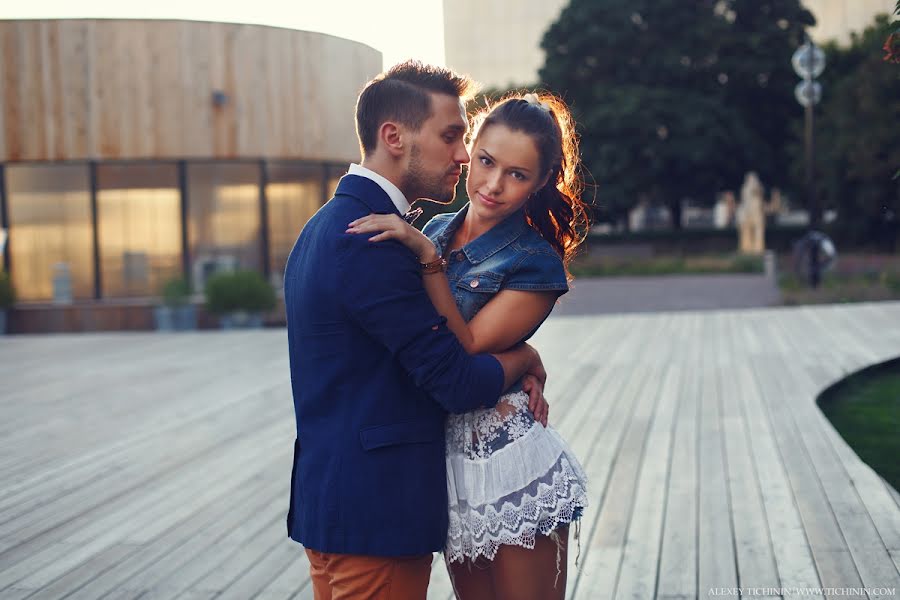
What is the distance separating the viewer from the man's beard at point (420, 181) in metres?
2.14

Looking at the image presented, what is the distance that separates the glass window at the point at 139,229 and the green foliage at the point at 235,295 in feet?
7.20

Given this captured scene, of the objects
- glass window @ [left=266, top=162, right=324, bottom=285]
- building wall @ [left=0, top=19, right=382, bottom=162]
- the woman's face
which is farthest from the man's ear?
glass window @ [left=266, top=162, right=324, bottom=285]

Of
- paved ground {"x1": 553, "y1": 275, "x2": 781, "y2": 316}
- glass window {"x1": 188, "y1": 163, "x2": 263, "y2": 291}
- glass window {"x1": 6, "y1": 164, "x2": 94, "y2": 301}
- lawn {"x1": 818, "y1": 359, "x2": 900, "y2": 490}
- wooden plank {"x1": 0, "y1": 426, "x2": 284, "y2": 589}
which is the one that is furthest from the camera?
glass window {"x1": 188, "y1": 163, "x2": 263, "y2": 291}

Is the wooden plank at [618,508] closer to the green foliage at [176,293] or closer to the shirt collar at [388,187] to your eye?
the shirt collar at [388,187]

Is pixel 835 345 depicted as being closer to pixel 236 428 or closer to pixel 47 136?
pixel 236 428

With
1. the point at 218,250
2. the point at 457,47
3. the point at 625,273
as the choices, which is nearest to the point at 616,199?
the point at 625,273

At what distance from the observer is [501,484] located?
2260 mm

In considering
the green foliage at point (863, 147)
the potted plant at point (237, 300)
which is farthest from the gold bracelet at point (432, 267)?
the green foliage at point (863, 147)

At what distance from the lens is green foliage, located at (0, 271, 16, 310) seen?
1748cm

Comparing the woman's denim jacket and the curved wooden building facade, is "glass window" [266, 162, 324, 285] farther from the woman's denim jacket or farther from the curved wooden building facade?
the woman's denim jacket

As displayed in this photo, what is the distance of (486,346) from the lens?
218 centimetres

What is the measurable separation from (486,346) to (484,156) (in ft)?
1.46

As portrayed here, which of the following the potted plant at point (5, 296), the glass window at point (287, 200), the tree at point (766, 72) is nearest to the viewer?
the potted plant at point (5, 296)

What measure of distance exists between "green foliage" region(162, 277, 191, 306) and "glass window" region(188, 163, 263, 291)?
1.49m
